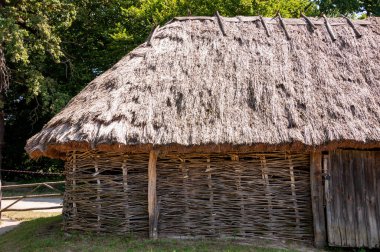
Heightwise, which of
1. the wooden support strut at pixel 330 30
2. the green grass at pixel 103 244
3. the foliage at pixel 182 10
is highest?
the foliage at pixel 182 10

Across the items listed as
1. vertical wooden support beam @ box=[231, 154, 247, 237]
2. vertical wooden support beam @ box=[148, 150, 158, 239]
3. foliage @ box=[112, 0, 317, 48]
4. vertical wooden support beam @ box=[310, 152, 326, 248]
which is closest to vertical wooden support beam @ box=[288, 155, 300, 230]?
vertical wooden support beam @ box=[310, 152, 326, 248]

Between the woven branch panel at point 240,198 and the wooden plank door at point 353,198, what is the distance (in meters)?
0.45

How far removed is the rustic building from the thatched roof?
0.03m

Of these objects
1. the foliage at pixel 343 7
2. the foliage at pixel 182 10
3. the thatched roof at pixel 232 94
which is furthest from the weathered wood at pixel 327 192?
the foliage at pixel 343 7

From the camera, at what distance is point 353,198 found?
781 cm

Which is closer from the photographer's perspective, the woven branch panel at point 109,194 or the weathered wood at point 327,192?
the weathered wood at point 327,192

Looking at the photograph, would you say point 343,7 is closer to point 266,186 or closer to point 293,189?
point 293,189

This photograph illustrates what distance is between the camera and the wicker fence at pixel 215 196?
7.96 m

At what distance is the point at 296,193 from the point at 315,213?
0.52 meters

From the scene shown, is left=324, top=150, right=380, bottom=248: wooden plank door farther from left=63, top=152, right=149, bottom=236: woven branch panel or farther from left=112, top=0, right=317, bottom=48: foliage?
left=112, top=0, right=317, bottom=48: foliage

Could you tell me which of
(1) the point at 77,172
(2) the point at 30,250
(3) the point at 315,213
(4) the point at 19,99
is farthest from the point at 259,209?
(4) the point at 19,99

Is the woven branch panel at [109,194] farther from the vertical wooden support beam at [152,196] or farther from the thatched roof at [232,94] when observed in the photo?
the thatched roof at [232,94]

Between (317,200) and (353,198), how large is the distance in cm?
71

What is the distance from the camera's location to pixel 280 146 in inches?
287
